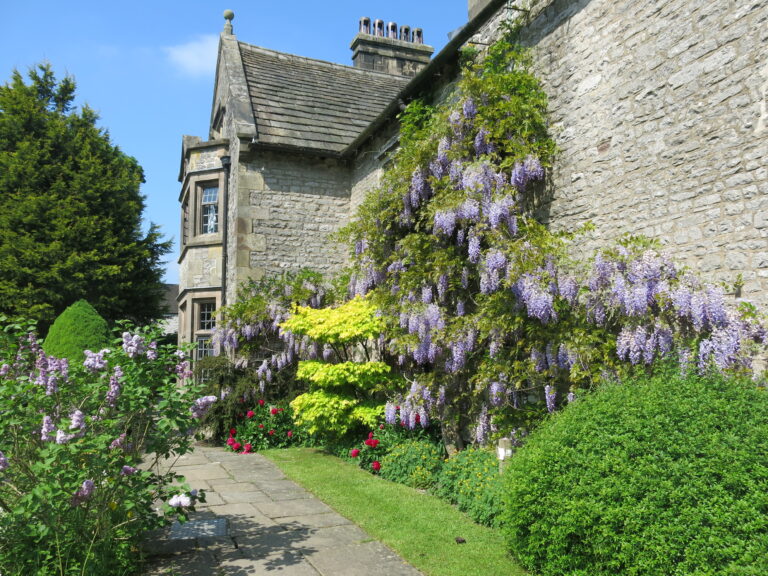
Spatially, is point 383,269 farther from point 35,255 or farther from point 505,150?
point 35,255

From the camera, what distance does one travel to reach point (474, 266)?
701cm

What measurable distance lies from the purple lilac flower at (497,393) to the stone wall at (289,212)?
6.75 m

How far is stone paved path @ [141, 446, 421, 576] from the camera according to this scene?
4.18 metres

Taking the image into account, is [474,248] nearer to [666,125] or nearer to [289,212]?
[666,125]

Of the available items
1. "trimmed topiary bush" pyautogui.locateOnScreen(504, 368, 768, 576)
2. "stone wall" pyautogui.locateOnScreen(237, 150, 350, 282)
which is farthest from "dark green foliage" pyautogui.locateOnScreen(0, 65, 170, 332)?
"trimmed topiary bush" pyautogui.locateOnScreen(504, 368, 768, 576)

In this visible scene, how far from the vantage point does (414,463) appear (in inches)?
273

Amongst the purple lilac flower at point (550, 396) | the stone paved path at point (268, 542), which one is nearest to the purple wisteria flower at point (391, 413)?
the stone paved path at point (268, 542)

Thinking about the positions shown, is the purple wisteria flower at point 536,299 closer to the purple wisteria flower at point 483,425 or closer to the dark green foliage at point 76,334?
the purple wisteria flower at point 483,425

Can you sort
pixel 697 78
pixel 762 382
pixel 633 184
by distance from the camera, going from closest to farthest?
pixel 762 382 < pixel 697 78 < pixel 633 184

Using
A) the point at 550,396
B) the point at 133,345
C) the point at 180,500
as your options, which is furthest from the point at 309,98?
the point at 180,500

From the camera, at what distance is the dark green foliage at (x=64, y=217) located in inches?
609

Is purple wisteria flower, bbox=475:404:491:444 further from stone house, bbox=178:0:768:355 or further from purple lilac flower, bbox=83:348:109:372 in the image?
purple lilac flower, bbox=83:348:109:372

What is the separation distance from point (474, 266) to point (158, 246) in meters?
14.2

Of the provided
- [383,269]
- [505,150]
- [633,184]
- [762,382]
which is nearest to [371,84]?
[383,269]
